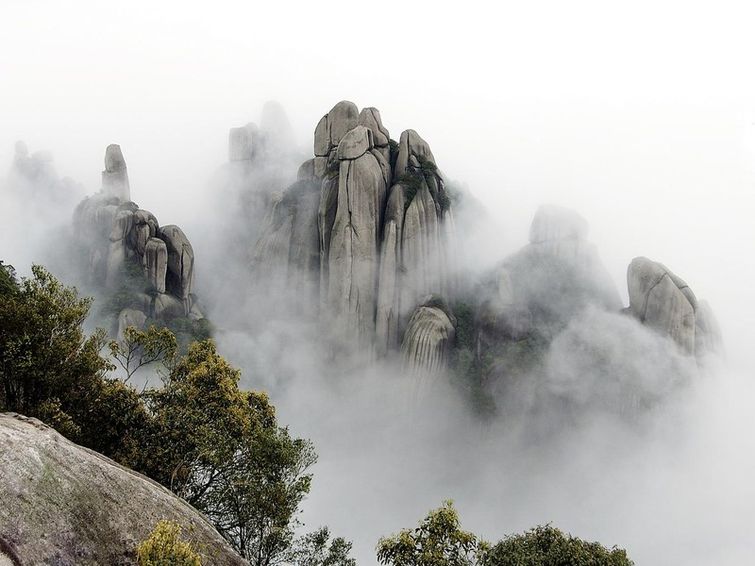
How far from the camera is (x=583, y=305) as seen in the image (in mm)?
66250

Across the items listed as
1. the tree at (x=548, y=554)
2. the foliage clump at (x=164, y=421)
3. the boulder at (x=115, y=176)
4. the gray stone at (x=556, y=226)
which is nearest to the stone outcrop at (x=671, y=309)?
the gray stone at (x=556, y=226)

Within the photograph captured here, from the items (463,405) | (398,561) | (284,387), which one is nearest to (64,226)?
(284,387)

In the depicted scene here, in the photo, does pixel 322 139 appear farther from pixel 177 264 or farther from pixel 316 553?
pixel 316 553

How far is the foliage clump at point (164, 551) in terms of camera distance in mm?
11883

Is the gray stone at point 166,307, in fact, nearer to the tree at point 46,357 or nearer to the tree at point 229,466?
the tree at point 229,466

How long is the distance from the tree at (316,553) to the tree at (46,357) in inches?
402

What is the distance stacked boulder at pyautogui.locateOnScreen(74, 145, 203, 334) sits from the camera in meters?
70.7

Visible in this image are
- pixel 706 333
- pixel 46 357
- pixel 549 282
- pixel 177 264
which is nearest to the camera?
pixel 46 357

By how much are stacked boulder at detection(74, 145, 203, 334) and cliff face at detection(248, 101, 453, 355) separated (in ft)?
54.2

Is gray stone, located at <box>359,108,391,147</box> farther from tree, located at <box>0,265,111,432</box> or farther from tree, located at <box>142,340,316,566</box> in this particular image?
tree, located at <box>0,265,111,432</box>

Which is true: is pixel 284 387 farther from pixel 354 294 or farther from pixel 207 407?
pixel 207 407

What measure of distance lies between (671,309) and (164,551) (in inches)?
2226

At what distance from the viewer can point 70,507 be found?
505 inches

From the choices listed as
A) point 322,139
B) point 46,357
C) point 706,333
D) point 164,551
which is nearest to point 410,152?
point 322,139
